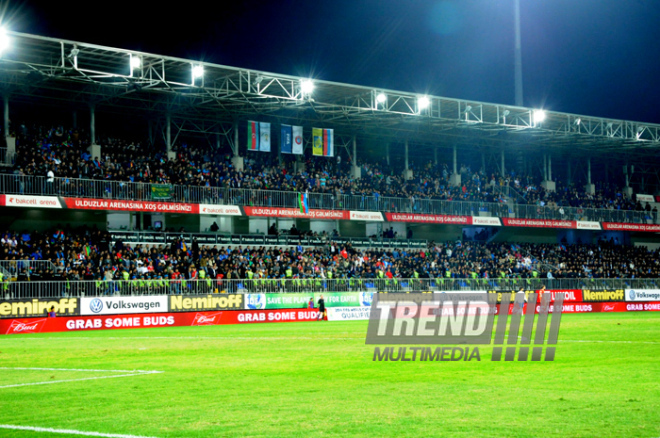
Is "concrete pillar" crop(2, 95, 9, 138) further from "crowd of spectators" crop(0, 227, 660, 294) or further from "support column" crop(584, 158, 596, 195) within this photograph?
"support column" crop(584, 158, 596, 195)

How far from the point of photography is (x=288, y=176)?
51156mm

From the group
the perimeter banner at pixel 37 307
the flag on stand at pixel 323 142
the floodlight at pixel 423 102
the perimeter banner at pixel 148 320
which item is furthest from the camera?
the flag on stand at pixel 323 142

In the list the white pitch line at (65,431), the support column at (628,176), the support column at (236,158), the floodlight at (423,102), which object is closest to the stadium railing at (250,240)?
the support column at (236,158)

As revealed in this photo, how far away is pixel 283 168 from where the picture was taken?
5194 cm

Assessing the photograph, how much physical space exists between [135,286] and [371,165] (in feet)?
91.8

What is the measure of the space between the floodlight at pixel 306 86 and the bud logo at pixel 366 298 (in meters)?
14.1

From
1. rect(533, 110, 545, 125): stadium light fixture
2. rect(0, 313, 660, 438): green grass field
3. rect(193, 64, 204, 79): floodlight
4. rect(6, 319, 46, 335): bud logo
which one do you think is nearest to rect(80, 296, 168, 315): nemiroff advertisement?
rect(6, 319, 46, 335): bud logo

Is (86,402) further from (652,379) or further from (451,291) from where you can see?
(451,291)

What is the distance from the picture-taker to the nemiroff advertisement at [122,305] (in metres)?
33.7

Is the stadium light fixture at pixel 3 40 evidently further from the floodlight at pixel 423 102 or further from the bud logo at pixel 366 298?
the floodlight at pixel 423 102

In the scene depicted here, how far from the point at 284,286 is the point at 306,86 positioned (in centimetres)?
1425

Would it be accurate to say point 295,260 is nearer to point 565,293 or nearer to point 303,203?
point 303,203

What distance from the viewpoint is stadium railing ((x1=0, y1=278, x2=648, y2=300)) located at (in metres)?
32.7

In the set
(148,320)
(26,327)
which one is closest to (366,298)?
(148,320)
